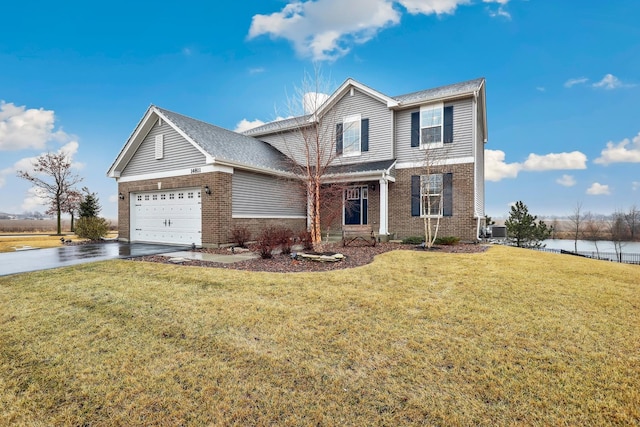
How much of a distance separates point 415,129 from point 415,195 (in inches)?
131

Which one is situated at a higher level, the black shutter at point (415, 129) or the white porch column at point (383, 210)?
the black shutter at point (415, 129)

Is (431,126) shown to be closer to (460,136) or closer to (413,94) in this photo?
(460,136)

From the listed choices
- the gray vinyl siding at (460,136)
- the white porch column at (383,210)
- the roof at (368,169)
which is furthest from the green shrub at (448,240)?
the gray vinyl siding at (460,136)

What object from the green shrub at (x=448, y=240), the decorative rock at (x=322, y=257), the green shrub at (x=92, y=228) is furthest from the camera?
the green shrub at (x=92, y=228)

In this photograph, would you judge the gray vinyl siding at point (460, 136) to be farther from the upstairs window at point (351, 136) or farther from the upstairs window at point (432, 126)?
the upstairs window at point (351, 136)

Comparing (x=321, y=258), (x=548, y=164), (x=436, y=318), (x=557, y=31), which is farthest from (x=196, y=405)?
(x=548, y=164)

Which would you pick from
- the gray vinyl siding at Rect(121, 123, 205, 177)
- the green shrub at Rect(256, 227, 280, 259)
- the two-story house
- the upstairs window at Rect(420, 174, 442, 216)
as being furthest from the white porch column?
the gray vinyl siding at Rect(121, 123, 205, 177)

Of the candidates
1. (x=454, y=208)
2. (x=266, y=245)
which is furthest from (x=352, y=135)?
(x=266, y=245)

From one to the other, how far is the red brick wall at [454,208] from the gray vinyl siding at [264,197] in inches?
201

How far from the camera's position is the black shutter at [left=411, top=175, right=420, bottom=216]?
1455 cm

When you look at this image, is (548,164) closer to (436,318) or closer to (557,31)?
(557,31)

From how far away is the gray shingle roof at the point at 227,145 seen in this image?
42.1 ft

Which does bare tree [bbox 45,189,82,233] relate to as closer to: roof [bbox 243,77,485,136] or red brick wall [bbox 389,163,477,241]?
roof [bbox 243,77,485,136]

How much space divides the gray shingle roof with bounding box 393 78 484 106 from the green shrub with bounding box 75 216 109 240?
680 inches
